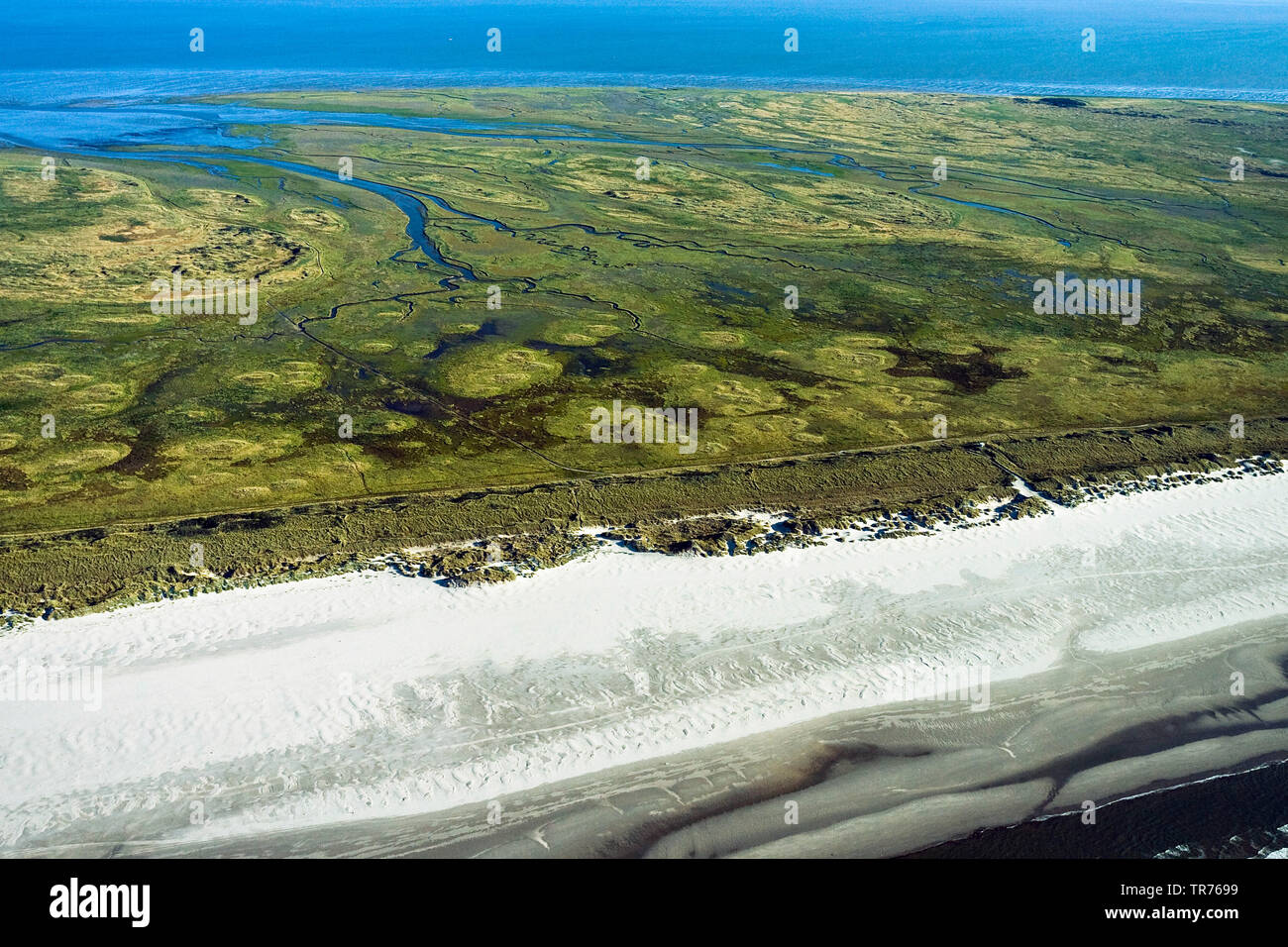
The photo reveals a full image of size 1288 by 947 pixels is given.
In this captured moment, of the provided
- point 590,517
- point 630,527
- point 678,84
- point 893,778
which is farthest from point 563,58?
point 893,778

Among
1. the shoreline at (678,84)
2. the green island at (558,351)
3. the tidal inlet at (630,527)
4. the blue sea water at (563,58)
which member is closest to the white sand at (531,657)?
the tidal inlet at (630,527)

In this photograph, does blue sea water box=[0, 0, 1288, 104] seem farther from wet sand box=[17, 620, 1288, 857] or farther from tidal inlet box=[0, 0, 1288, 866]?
wet sand box=[17, 620, 1288, 857]

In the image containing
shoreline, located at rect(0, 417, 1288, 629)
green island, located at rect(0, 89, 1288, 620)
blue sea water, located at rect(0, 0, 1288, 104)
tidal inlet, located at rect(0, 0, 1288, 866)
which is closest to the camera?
tidal inlet, located at rect(0, 0, 1288, 866)

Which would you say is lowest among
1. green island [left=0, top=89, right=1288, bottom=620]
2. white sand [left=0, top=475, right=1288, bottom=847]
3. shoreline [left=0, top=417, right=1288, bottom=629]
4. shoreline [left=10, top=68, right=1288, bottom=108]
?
white sand [left=0, top=475, right=1288, bottom=847]

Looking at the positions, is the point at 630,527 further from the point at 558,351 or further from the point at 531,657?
the point at 558,351

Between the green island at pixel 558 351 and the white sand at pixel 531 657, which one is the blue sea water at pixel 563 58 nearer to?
the green island at pixel 558 351

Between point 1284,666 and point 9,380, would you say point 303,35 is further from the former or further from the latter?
point 1284,666

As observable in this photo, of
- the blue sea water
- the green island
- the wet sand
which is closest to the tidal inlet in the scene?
the wet sand
